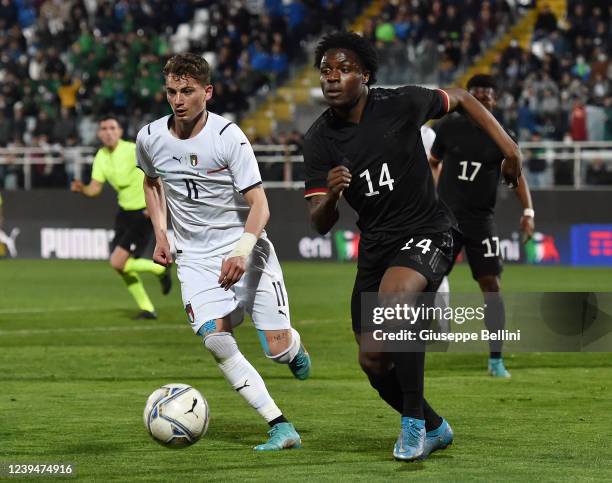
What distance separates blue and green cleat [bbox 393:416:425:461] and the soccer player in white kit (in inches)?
32.0

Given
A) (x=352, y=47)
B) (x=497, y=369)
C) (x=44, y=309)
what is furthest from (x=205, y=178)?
(x=44, y=309)

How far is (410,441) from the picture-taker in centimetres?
705

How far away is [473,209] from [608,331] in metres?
1.65

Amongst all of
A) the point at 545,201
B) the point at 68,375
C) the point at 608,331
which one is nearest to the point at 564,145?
the point at 545,201

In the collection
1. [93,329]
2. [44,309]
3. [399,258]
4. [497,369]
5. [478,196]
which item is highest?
[399,258]

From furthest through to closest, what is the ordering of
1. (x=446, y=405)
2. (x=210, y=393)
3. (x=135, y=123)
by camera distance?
(x=135, y=123) < (x=210, y=393) < (x=446, y=405)

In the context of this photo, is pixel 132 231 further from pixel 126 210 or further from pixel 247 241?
pixel 247 241

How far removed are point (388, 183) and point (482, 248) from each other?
3945 mm

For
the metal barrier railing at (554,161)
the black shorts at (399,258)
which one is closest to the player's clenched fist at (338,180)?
the black shorts at (399,258)

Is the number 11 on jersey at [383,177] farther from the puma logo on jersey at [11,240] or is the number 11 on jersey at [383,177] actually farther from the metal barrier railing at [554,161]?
the puma logo on jersey at [11,240]

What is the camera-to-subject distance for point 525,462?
7.05 meters

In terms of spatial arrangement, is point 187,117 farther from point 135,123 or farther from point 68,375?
point 135,123

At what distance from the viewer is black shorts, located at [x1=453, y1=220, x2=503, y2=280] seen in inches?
432

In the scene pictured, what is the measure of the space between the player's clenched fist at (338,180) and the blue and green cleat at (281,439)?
5.27 ft
